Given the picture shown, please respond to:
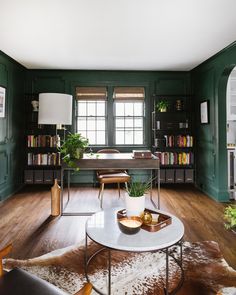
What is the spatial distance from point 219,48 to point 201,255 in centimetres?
310

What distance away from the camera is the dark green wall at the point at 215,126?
3.97 meters

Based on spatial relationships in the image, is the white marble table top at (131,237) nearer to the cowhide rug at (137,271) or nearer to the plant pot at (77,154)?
the cowhide rug at (137,271)

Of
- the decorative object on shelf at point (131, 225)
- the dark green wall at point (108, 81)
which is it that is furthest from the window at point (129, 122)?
the decorative object on shelf at point (131, 225)

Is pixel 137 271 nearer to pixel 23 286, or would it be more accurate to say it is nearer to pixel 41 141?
pixel 23 286

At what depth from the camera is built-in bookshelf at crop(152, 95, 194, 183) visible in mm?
5082

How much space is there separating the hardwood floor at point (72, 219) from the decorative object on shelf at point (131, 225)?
3.53ft

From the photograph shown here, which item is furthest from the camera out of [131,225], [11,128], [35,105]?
[35,105]

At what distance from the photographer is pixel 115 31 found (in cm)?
316

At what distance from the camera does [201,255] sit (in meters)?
2.29

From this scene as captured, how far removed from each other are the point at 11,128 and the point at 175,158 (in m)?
3.34

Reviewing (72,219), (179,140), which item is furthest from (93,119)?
(72,219)

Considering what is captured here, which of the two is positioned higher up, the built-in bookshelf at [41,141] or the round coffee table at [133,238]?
the built-in bookshelf at [41,141]

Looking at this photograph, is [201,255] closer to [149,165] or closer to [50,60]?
[149,165]

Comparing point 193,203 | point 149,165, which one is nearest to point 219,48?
point 149,165
